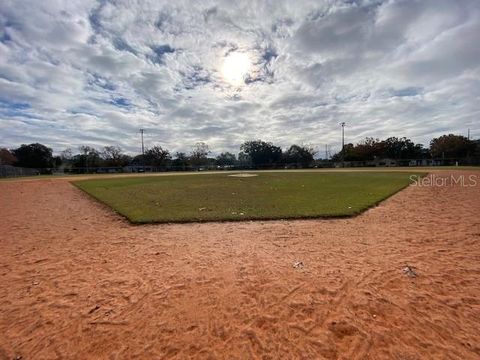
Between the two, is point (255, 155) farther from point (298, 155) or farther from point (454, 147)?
point (454, 147)

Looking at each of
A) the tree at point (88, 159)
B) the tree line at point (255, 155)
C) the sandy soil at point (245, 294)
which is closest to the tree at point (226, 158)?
the tree line at point (255, 155)

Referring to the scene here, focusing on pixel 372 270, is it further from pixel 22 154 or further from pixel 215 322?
pixel 22 154

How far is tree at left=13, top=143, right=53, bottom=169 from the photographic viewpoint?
249ft

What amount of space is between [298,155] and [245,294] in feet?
297

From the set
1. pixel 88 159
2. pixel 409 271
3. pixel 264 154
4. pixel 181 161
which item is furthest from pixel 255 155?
pixel 409 271

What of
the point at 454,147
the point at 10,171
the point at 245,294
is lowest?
the point at 245,294

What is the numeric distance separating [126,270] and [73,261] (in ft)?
4.67

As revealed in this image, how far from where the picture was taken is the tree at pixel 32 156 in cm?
7594

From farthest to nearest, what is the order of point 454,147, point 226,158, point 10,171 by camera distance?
point 226,158 < point 454,147 < point 10,171

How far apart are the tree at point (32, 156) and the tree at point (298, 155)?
7735 centimetres

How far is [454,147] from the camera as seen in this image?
241 feet

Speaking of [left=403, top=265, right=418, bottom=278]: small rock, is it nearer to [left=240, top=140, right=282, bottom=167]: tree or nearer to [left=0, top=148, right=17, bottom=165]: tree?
[left=240, top=140, right=282, bottom=167]: tree

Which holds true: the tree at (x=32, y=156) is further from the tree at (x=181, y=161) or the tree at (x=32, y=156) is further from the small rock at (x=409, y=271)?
the small rock at (x=409, y=271)

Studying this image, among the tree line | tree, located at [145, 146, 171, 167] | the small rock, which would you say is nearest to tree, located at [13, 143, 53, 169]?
the tree line
